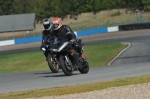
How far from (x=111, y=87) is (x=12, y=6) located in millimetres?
92091

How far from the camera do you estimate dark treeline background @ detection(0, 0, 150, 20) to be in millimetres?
84062

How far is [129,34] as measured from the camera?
160 feet

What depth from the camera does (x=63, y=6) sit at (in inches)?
3553

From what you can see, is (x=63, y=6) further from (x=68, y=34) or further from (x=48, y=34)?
(x=68, y=34)

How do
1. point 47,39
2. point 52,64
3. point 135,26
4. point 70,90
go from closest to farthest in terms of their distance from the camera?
point 70,90 → point 52,64 → point 47,39 → point 135,26

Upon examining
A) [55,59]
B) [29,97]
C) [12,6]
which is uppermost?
[29,97]

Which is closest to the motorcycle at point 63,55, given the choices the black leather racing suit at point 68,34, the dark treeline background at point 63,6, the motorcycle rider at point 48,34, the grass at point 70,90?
the black leather racing suit at point 68,34

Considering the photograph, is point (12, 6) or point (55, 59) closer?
point (55, 59)

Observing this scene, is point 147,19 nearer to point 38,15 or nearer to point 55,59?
point 38,15

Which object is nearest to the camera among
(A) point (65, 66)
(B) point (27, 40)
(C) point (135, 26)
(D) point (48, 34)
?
(A) point (65, 66)

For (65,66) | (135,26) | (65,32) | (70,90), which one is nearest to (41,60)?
(65,32)

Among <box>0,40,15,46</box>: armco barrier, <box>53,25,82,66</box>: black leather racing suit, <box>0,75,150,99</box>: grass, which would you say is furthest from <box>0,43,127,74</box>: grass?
<box>0,40,15,46</box>: armco barrier

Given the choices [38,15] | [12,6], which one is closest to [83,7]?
[38,15]

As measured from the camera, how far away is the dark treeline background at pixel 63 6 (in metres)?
84.1
